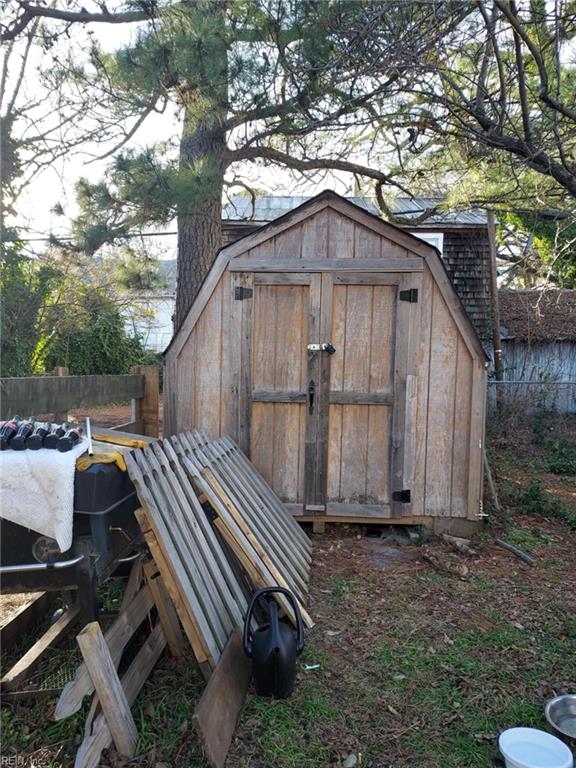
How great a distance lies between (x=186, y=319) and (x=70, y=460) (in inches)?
120

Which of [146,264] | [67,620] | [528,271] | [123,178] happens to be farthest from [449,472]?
[528,271]

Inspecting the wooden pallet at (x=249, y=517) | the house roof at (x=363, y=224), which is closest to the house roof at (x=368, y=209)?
the house roof at (x=363, y=224)

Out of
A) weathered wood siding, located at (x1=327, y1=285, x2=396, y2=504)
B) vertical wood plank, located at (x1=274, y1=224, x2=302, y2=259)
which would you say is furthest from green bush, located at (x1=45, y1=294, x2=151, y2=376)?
weathered wood siding, located at (x1=327, y1=285, x2=396, y2=504)

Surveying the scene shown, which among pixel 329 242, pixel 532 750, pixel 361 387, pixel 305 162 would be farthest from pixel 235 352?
pixel 532 750

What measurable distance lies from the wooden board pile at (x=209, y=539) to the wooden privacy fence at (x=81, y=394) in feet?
2.74

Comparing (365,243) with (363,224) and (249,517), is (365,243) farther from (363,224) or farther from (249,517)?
(249,517)

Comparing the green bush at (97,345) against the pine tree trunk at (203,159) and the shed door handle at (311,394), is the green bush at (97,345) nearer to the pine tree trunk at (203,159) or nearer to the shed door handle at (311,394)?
the pine tree trunk at (203,159)

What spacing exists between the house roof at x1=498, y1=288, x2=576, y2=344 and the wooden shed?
26.6 feet

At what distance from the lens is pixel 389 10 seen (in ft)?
14.9

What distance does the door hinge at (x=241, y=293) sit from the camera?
5.21m

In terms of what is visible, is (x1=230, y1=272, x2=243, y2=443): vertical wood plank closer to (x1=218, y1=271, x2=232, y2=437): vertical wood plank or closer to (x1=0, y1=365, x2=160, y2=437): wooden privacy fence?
(x1=218, y1=271, x2=232, y2=437): vertical wood plank

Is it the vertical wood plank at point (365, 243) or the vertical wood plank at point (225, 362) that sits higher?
the vertical wood plank at point (365, 243)

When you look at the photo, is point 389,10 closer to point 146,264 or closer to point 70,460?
point 70,460

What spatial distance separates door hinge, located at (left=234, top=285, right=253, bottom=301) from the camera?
17.1 feet
